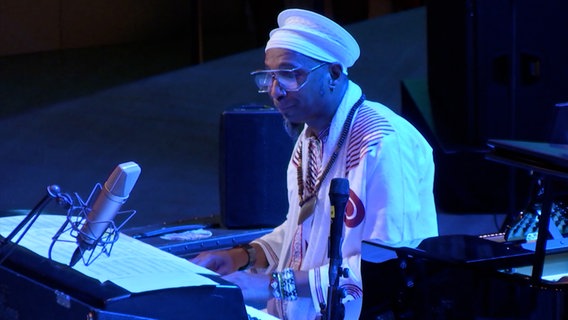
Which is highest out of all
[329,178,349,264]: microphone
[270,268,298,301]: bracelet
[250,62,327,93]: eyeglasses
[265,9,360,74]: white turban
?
[265,9,360,74]: white turban

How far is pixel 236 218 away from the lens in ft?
14.7

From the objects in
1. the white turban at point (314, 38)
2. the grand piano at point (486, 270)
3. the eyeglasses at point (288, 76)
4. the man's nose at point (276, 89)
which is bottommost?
the grand piano at point (486, 270)

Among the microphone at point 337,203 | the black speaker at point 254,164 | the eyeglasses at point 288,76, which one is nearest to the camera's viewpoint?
the microphone at point 337,203

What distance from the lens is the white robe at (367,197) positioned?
10.6 ft

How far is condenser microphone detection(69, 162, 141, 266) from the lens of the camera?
2432 mm

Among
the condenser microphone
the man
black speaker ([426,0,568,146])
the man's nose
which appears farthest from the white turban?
black speaker ([426,0,568,146])

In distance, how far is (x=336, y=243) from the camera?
2.56m

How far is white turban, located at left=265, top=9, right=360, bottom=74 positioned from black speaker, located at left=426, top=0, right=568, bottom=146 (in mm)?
3773

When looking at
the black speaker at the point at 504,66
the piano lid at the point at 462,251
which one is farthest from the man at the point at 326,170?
the black speaker at the point at 504,66

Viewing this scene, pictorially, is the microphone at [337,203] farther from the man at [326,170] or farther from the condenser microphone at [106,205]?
the man at [326,170]

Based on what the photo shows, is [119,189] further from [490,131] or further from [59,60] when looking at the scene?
[59,60]

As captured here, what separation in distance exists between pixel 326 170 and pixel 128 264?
1043 millimetres

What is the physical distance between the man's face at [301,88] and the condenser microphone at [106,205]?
101cm

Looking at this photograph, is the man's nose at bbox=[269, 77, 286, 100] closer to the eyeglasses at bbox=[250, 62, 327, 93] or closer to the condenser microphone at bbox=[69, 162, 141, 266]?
the eyeglasses at bbox=[250, 62, 327, 93]
